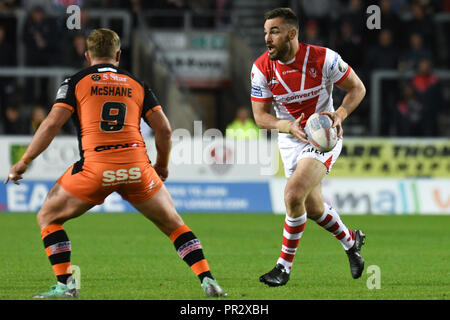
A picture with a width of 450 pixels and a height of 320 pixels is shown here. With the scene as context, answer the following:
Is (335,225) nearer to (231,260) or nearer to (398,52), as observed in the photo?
(231,260)

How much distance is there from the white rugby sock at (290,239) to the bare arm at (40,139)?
2.46 m

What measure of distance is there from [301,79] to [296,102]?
23 centimetres

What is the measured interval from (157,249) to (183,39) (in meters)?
11.7

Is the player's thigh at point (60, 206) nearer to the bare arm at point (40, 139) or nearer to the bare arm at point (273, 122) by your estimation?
the bare arm at point (40, 139)

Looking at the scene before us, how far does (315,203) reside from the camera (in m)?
8.51

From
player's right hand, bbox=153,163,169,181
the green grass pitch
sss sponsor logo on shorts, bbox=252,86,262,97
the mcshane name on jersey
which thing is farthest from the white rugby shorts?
the mcshane name on jersey

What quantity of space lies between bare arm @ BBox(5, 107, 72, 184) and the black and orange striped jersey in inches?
3.6

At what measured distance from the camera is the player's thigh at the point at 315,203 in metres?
8.51

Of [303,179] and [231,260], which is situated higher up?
[303,179]

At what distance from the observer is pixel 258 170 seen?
57.5ft

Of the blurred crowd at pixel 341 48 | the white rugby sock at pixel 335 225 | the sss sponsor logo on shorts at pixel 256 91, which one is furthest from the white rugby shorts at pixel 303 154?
the blurred crowd at pixel 341 48

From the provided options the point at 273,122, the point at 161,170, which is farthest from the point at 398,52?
the point at 161,170

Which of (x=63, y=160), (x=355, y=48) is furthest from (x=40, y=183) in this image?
(x=355, y=48)

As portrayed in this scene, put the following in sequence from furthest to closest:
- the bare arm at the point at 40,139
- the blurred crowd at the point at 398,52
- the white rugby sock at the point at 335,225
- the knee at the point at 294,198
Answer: the blurred crowd at the point at 398,52
the white rugby sock at the point at 335,225
the knee at the point at 294,198
the bare arm at the point at 40,139
